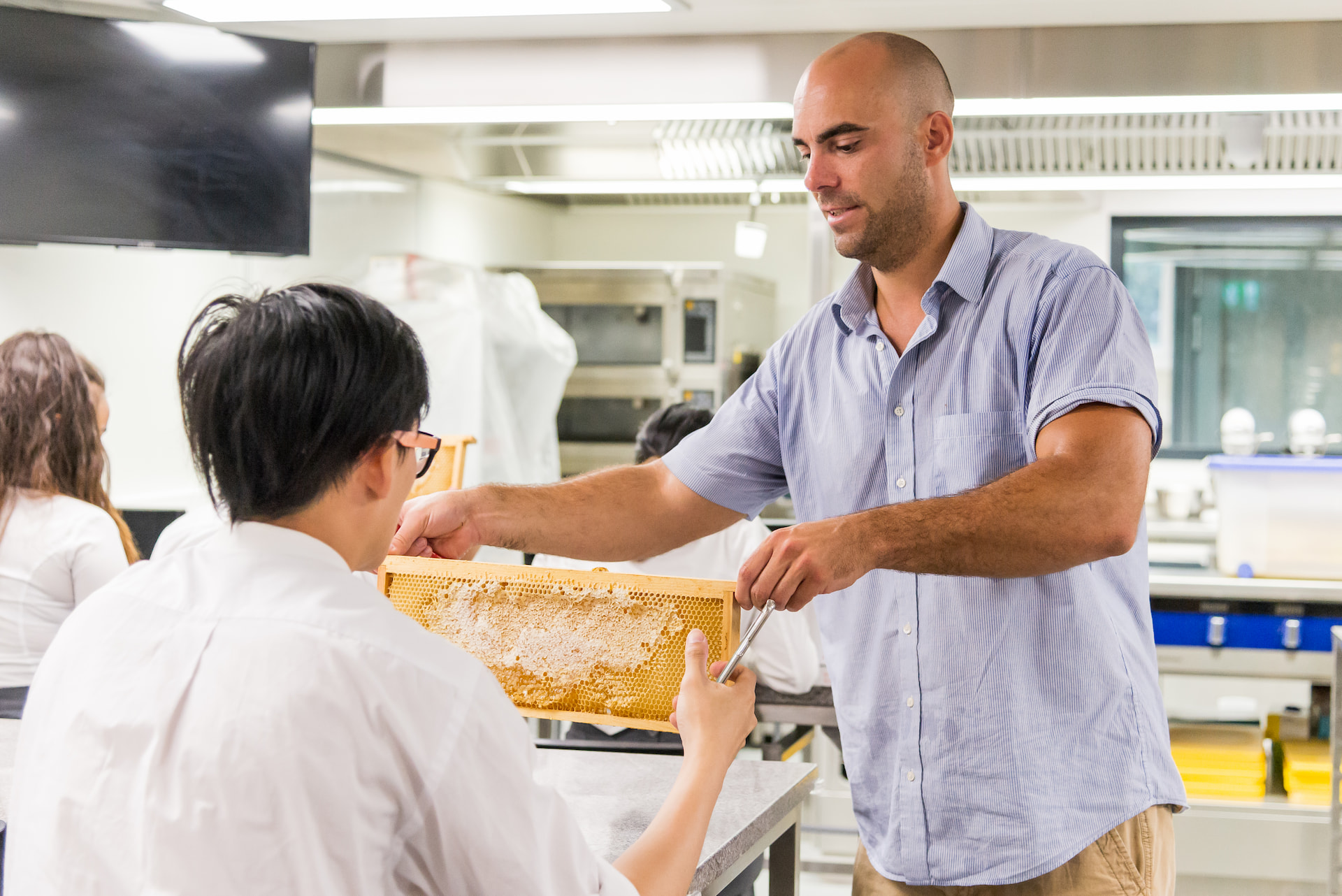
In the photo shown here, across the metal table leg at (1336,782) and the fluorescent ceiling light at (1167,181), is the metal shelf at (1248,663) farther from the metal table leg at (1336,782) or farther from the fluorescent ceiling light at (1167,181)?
the fluorescent ceiling light at (1167,181)

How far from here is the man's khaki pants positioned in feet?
4.44

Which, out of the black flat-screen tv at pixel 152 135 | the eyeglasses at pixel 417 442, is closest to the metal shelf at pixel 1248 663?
the black flat-screen tv at pixel 152 135

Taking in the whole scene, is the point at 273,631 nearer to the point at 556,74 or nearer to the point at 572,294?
the point at 556,74

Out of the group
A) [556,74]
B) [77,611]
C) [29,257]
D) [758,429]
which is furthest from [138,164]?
[77,611]

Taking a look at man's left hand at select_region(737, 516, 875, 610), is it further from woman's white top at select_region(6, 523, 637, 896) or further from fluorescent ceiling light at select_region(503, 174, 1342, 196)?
fluorescent ceiling light at select_region(503, 174, 1342, 196)

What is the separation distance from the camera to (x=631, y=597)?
1605 millimetres

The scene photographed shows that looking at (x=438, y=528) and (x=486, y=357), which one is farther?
(x=486, y=357)

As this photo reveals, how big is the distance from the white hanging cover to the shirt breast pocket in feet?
10.7

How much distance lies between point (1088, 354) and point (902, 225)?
307 mm

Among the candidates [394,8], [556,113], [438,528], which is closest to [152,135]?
[394,8]

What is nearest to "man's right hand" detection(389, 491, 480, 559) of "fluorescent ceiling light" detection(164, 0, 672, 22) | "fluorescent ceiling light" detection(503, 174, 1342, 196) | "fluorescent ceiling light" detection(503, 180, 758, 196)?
"fluorescent ceiling light" detection(164, 0, 672, 22)

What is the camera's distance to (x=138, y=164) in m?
2.47

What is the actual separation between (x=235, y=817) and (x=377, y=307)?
1.31ft

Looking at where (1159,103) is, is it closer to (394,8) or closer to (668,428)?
(668,428)
